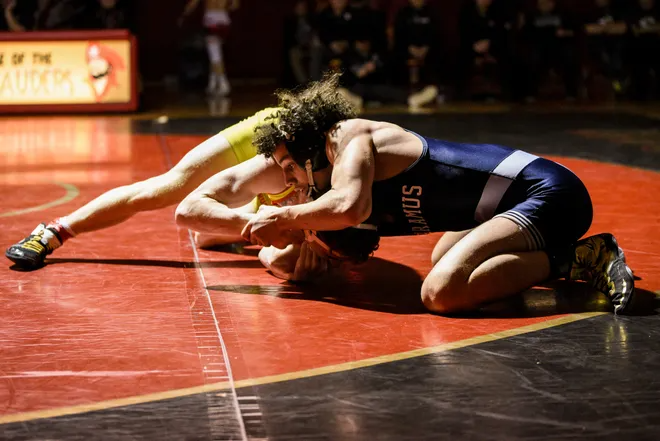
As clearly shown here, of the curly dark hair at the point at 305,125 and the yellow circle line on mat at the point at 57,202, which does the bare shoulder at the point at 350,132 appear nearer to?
the curly dark hair at the point at 305,125

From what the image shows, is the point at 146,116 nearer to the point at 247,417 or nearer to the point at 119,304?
the point at 119,304

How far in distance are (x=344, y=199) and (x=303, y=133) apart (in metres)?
0.35

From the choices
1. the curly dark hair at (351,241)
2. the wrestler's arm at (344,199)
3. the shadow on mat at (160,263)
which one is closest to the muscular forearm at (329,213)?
the wrestler's arm at (344,199)

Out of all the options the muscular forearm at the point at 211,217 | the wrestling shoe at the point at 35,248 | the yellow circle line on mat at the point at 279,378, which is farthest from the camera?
Answer: the wrestling shoe at the point at 35,248

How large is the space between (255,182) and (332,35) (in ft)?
26.6

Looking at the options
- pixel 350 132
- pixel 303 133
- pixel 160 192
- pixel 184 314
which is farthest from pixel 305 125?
pixel 160 192

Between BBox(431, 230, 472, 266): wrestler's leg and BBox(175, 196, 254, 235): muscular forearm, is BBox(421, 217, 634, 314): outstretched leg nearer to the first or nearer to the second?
BBox(431, 230, 472, 266): wrestler's leg

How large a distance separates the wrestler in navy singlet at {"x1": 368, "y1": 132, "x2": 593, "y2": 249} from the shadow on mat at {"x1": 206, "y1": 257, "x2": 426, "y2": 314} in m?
0.31

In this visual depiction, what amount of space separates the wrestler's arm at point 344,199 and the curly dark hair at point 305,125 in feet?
0.38

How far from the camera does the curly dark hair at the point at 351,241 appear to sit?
4109 mm

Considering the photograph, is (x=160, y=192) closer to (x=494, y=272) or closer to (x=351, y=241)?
(x=351, y=241)

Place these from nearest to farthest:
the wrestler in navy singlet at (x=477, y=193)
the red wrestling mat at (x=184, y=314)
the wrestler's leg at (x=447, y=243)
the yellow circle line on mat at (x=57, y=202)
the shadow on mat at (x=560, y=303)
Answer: the red wrestling mat at (x=184, y=314), the shadow on mat at (x=560, y=303), the wrestler in navy singlet at (x=477, y=193), the wrestler's leg at (x=447, y=243), the yellow circle line on mat at (x=57, y=202)

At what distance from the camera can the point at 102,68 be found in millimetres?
11305

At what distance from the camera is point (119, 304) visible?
161 inches
